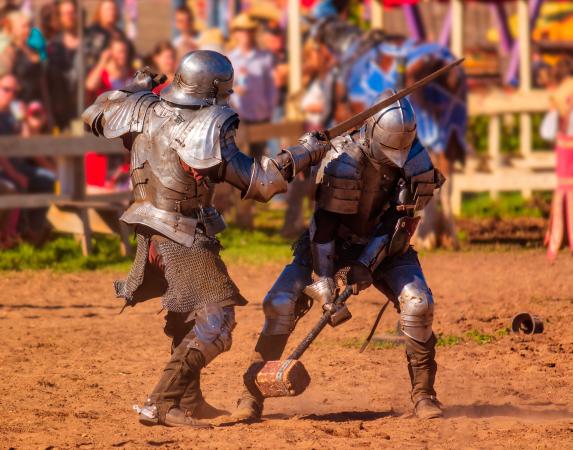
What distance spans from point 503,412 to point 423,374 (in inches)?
19.6

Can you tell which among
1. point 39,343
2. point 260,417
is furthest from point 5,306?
point 260,417

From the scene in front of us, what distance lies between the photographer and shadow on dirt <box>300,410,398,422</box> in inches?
253

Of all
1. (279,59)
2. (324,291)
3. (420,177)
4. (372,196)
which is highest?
(279,59)

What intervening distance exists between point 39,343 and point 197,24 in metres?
12.0

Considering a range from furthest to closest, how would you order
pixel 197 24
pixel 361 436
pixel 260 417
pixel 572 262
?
pixel 197 24 → pixel 572 262 → pixel 260 417 → pixel 361 436

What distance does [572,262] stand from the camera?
37.5 feet

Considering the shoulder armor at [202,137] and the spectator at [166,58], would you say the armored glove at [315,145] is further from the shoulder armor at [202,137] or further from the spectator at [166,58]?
the spectator at [166,58]

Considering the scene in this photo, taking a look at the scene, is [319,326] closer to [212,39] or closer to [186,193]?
[186,193]

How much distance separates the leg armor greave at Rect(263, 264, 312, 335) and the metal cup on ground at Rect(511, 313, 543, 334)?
2.31 m

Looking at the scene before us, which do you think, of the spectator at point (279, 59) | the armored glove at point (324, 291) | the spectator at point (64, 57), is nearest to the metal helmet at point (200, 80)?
the armored glove at point (324, 291)

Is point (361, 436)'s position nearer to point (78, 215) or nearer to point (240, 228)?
point (78, 215)

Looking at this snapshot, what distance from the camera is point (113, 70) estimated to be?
14.0 m

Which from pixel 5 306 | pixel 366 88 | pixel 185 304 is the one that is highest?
pixel 366 88

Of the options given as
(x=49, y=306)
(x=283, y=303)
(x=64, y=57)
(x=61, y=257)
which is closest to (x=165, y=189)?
(x=283, y=303)
